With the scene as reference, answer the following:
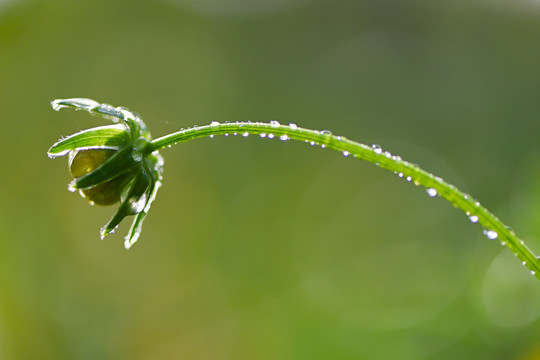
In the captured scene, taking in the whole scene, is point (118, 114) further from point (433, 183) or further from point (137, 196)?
point (433, 183)

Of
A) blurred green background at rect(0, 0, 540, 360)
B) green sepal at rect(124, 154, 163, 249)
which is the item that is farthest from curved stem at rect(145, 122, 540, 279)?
blurred green background at rect(0, 0, 540, 360)

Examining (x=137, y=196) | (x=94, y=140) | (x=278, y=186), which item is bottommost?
(x=137, y=196)

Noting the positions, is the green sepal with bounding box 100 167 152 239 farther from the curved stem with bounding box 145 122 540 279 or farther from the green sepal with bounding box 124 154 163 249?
the curved stem with bounding box 145 122 540 279

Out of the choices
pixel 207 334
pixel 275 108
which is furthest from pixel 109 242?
pixel 275 108

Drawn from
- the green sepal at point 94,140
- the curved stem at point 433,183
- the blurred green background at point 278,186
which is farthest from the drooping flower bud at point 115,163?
the blurred green background at point 278,186

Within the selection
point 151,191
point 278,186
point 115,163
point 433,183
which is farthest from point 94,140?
point 278,186

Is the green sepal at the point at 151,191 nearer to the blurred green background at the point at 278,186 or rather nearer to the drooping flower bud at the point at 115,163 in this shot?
the drooping flower bud at the point at 115,163
